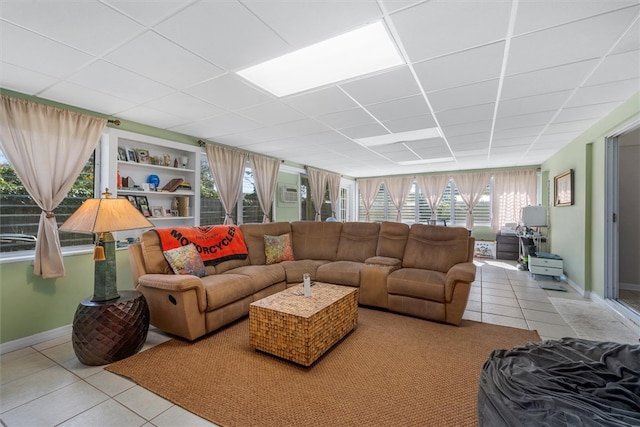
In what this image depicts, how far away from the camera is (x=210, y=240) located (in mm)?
3469

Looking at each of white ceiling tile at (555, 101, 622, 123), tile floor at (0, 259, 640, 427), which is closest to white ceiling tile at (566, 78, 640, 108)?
white ceiling tile at (555, 101, 622, 123)

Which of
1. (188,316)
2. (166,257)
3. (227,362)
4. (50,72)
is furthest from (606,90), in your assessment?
(50,72)

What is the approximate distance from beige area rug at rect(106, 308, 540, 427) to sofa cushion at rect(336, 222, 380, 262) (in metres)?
1.41

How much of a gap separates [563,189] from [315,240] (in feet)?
13.8

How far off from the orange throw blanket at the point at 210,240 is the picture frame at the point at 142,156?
4.00 feet

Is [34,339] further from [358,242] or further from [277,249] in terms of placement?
[358,242]

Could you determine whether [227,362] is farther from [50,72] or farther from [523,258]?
[523,258]

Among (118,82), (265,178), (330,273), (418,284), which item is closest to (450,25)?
(418,284)

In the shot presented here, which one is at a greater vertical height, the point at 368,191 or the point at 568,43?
the point at 568,43

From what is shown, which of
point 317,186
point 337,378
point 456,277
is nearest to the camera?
point 337,378

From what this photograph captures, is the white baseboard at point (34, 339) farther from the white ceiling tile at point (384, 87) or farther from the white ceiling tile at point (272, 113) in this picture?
the white ceiling tile at point (384, 87)

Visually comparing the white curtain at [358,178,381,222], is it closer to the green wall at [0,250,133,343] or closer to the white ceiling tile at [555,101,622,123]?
the white ceiling tile at [555,101,622,123]

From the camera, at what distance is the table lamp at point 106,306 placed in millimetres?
2156

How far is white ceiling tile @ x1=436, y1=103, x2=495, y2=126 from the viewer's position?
3.11 m
